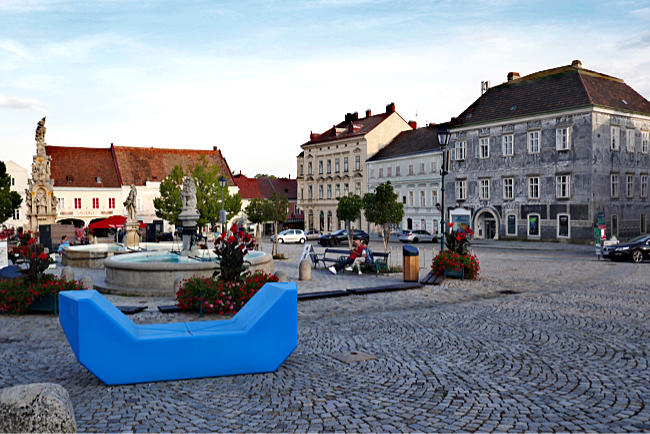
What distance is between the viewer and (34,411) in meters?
4.41

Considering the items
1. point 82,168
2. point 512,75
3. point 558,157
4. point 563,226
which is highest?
point 512,75

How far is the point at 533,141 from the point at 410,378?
3982 centimetres

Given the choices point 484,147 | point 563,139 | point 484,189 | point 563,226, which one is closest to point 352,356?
point 563,226

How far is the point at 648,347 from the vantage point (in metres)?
8.77

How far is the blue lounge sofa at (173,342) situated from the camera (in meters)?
6.76

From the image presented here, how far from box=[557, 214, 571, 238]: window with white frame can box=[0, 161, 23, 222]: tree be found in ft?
168

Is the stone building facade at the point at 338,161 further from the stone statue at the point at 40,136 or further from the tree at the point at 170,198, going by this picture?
the stone statue at the point at 40,136

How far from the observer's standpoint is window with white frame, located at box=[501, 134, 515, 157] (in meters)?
44.8

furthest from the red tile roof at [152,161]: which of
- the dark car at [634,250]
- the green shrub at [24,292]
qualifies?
the green shrub at [24,292]

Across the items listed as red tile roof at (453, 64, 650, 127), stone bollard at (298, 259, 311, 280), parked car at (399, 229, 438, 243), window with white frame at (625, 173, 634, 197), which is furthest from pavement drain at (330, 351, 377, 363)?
window with white frame at (625, 173, 634, 197)

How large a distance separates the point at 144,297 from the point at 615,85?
4237cm

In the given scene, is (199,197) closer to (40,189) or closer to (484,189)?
(40,189)

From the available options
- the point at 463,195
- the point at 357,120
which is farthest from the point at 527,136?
the point at 357,120

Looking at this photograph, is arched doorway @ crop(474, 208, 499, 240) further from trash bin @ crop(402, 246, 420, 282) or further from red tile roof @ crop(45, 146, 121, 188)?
red tile roof @ crop(45, 146, 121, 188)
